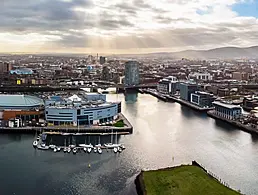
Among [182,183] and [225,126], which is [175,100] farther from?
[182,183]

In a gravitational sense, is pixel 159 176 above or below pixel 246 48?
below

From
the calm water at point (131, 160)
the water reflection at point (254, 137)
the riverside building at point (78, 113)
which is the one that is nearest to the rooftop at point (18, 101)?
the riverside building at point (78, 113)

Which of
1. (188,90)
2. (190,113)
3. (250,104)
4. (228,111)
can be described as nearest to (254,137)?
(228,111)

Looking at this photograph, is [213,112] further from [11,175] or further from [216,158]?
[11,175]

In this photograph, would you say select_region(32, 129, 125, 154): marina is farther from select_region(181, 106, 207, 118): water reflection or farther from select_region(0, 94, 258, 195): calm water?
select_region(181, 106, 207, 118): water reflection

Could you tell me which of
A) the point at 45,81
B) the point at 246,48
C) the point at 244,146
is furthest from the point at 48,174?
the point at 246,48

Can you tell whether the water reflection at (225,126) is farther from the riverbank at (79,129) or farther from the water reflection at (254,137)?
the riverbank at (79,129)
